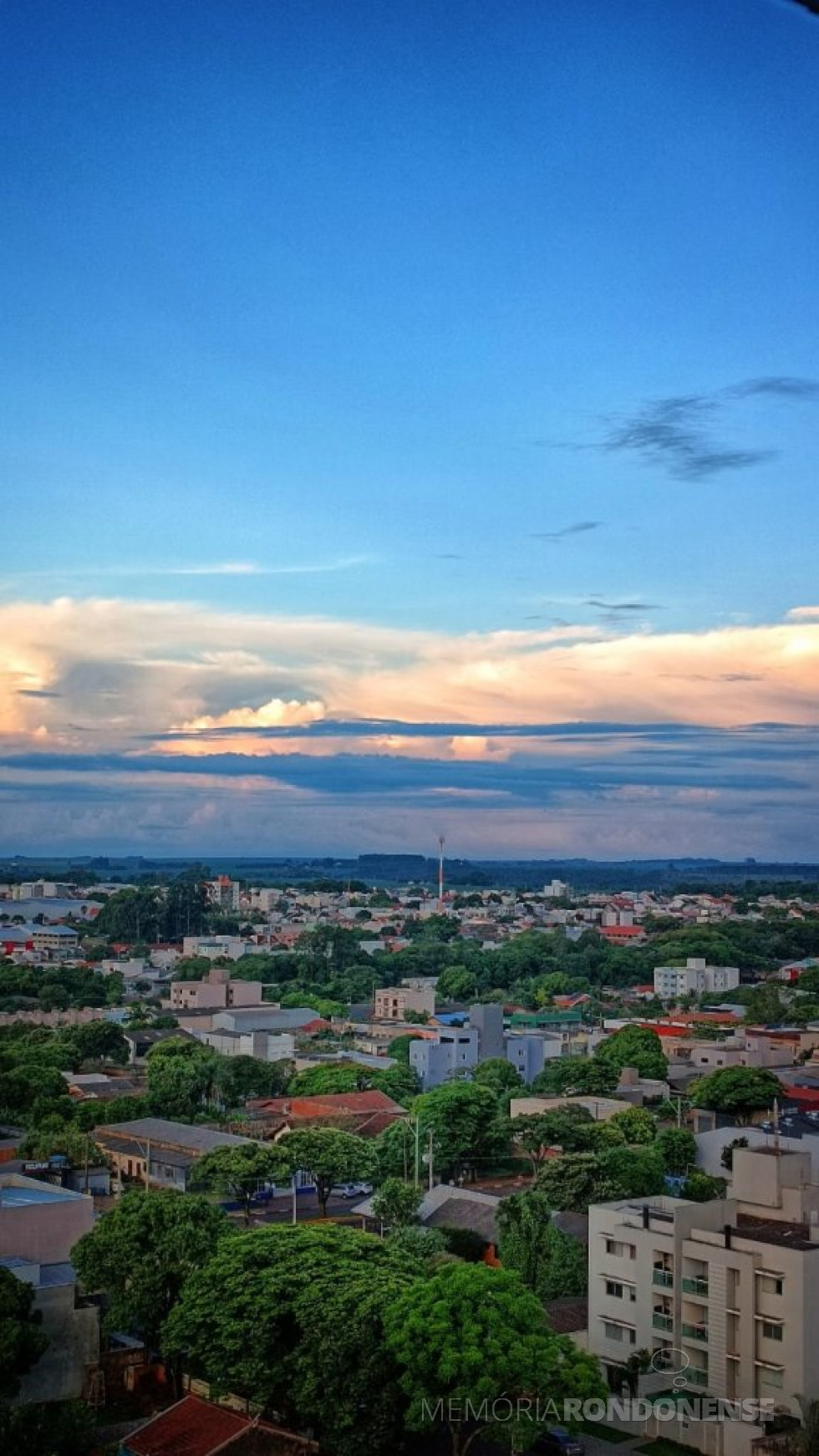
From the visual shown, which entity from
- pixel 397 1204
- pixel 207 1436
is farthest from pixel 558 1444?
pixel 397 1204

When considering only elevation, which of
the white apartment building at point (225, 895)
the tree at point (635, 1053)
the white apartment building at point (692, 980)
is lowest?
the white apartment building at point (225, 895)

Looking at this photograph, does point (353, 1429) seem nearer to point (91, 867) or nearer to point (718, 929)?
point (718, 929)

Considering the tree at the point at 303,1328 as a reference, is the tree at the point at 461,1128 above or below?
below

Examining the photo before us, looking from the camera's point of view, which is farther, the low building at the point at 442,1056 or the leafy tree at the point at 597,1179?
the low building at the point at 442,1056

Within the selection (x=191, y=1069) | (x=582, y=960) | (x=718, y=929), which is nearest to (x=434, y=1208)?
(x=191, y=1069)

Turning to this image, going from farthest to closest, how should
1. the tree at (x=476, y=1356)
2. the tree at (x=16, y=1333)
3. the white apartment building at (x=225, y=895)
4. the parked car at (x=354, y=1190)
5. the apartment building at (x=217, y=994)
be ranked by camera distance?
the white apartment building at (x=225, y=895)
the apartment building at (x=217, y=994)
the parked car at (x=354, y=1190)
the tree at (x=16, y=1333)
the tree at (x=476, y=1356)

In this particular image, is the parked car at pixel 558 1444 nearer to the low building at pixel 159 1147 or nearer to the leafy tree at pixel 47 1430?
the leafy tree at pixel 47 1430

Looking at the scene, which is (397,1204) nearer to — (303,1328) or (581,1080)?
(303,1328)

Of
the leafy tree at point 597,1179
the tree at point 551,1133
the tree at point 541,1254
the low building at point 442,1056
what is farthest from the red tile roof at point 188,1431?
the low building at point 442,1056
